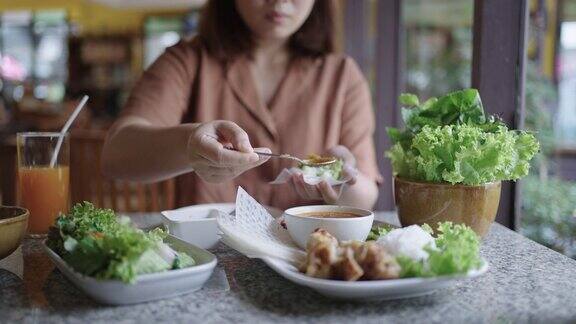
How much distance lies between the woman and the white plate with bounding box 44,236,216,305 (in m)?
0.73

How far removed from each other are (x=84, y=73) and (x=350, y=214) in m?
10.6

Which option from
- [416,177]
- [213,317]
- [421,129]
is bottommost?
[213,317]

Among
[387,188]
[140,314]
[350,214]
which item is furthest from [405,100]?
[387,188]

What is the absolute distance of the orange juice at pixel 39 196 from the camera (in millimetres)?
1274

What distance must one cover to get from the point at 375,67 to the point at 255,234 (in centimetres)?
251

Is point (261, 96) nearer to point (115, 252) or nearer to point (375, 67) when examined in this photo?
point (115, 252)

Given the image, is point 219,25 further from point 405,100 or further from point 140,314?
point 140,314

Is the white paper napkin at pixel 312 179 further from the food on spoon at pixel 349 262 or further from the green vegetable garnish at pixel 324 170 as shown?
the food on spoon at pixel 349 262

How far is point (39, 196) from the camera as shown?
1.28 meters

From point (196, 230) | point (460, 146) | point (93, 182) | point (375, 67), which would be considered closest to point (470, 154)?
point (460, 146)

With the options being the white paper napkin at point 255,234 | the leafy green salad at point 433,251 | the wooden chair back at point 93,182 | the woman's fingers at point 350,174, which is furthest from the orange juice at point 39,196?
the wooden chair back at point 93,182

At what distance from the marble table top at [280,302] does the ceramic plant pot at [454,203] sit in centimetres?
13

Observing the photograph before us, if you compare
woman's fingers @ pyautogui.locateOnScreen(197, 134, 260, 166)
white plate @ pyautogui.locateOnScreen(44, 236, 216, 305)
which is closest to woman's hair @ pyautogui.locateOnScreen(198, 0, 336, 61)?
woman's fingers @ pyautogui.locateOnScreen(197, 134, 260, 166)

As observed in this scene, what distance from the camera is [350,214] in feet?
3.72
